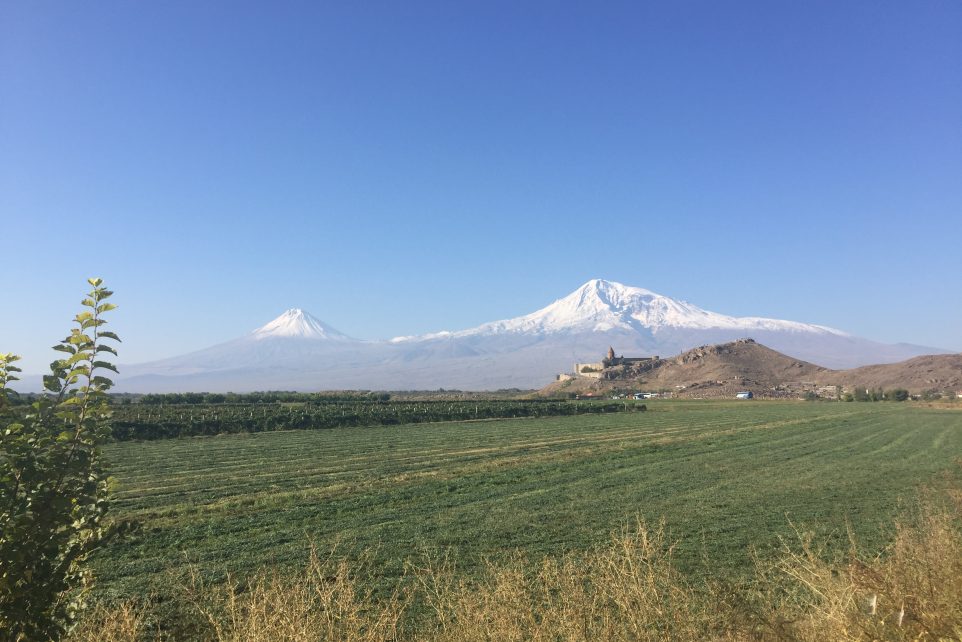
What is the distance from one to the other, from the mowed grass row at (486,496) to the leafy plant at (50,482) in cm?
39

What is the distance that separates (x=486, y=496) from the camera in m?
18.6

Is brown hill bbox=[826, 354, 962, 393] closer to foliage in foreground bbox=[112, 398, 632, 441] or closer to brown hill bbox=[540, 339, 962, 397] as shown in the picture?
brown hill bbox=[540, 339, 962, 397]

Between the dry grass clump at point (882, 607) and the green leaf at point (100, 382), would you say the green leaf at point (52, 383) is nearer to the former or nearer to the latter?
the green leaf at point (100, 382)

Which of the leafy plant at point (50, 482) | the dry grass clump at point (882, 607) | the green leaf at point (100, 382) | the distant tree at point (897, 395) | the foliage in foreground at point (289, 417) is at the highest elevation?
the green leaf at point (100, 382)

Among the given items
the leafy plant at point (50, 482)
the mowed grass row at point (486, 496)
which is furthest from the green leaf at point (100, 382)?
the mowed grass row at point (486, 496)

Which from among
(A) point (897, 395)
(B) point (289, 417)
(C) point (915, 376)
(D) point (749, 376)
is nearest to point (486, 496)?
(B) point (289, 417)

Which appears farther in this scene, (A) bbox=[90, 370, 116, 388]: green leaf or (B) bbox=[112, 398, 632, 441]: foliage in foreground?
(B) bbox=[112, 398, 632, 441]: foliage in foreground

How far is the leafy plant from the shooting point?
3561 mm

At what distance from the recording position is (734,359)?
503 ft

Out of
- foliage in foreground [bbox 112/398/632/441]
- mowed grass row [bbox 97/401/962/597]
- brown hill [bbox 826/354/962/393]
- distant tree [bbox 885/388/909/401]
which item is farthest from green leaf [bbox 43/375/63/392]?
brown hill [bbox 826/354/962/393]

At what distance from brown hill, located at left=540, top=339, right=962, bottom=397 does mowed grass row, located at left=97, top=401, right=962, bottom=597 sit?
312 ft

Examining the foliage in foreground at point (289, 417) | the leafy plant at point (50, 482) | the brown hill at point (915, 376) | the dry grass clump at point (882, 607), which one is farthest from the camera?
the brown hill at point (915, 376)

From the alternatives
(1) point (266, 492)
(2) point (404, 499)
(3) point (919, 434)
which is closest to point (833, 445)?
(3) point (919, 434)

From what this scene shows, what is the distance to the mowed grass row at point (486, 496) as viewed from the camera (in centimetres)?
1227
